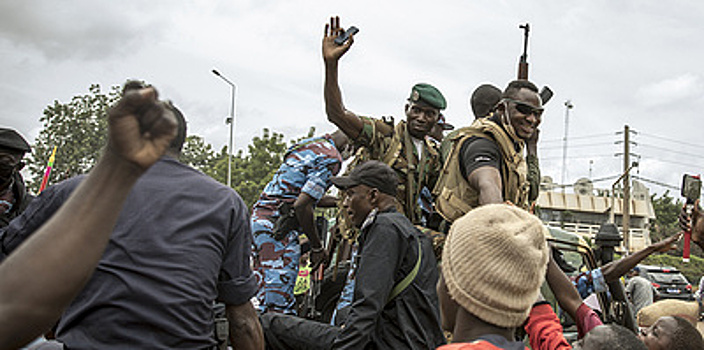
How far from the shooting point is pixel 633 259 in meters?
4.86

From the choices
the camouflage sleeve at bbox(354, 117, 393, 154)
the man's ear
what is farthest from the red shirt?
the camouflage sleeve at bbox(354, 117, 393, 154)

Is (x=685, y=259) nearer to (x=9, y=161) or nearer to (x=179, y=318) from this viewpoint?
(x=179, y=318)

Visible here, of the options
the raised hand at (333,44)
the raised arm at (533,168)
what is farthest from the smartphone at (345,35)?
the raised arm at (533,168)

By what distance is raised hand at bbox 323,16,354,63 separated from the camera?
377 centimetres

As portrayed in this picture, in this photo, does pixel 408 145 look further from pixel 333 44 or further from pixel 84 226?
pixel 84 226

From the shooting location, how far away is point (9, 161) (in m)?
4.04

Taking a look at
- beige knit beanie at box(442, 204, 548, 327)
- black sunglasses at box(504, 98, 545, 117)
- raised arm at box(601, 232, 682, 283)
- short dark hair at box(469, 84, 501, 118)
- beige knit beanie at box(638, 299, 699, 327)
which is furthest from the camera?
beige knit beanie at box(638, 299, 699, 327)

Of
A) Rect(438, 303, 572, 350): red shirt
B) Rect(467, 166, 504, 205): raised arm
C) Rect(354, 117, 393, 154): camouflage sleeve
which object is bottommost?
Rect(438, 303, 572, 350): red shirt

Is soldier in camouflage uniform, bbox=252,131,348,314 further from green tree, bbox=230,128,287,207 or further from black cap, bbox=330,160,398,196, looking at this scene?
green tree, bbox=230,128,287,207

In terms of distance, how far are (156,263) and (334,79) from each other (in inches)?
78.5

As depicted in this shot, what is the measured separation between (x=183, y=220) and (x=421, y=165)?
2566mm

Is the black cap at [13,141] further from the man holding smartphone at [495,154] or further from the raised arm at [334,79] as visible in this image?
the man holding smartphone at [495,154]

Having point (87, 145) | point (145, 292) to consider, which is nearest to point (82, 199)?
point (145, 292)

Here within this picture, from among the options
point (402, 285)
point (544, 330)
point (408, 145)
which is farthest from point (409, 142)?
point (544, 330)
